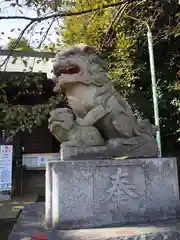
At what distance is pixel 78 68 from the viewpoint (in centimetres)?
308

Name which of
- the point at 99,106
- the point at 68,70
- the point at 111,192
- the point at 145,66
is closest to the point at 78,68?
the point at 68,70

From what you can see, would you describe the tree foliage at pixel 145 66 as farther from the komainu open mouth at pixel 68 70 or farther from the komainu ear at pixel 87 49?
the komainu open mouth at pixel 68 70

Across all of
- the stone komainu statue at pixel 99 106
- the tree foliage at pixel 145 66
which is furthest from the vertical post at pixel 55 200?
the tree foliage at pixel 145 66

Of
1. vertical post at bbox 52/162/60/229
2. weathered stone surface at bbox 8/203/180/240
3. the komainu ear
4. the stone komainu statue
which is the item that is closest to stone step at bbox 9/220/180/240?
weathered stone surface at bbox 8/203/180/240

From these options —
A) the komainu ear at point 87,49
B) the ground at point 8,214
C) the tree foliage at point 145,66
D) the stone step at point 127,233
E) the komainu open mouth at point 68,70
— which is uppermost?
the tree foliage at point 145,66

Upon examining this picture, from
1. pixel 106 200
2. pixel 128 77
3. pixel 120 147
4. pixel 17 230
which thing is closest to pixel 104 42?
pixel 128 77

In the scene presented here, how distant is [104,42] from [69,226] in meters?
3.92

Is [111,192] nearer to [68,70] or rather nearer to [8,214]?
[68,70]

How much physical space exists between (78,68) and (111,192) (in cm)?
142

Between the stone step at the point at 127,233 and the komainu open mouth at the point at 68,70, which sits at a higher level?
the komainu open mouth at the point at 68,70

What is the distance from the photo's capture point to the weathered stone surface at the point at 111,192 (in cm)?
251

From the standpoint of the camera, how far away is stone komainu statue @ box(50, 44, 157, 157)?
295 cm

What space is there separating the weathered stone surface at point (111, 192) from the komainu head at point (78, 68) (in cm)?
97

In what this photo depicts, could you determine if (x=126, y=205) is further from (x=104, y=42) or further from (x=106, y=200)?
(x=104, y=42)
